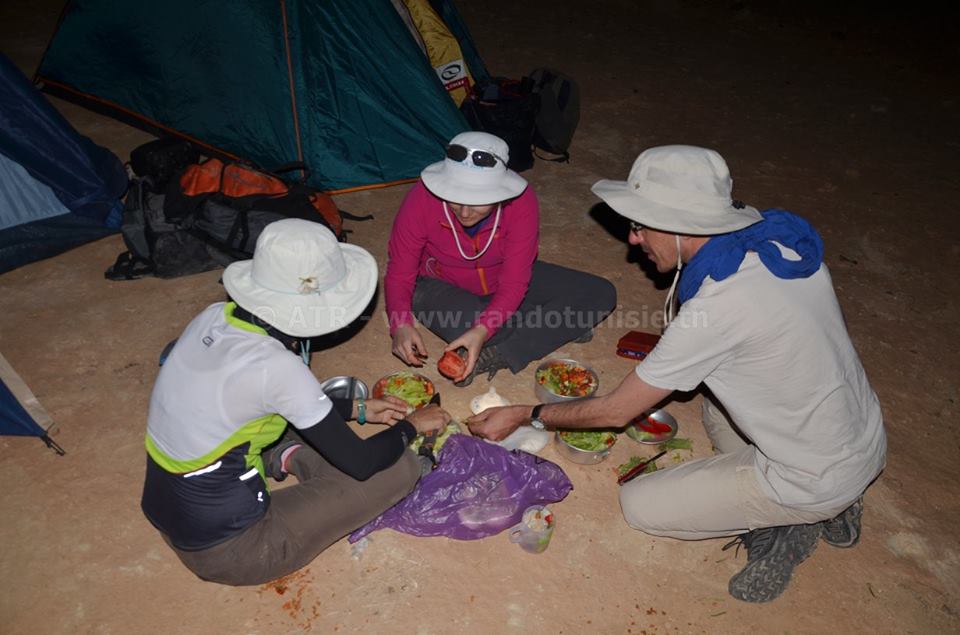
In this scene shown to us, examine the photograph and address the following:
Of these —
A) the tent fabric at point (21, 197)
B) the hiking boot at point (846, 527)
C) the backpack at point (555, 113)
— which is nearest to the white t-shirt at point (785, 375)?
the hiking boot at point (846, 527)

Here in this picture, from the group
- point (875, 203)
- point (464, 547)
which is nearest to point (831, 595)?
point (464, 547)

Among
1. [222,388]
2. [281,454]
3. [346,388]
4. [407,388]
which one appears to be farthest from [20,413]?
[407,388]

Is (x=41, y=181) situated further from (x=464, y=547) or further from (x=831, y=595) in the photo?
(x=831, y=595)

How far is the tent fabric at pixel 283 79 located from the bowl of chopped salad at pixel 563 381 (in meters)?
2.69

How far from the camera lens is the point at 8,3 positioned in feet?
29.6

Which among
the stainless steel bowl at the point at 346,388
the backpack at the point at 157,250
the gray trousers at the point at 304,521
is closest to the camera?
the gray trousers at the point at 304,521

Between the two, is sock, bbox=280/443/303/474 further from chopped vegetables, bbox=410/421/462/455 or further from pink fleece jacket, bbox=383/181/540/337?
pink fleece jacket, bbox=383/181/540/337

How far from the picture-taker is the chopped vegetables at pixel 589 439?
144 inches

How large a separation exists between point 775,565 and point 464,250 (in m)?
2.38

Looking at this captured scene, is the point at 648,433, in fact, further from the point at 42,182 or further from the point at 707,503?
the point at 42,182

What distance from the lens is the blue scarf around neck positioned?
255cm

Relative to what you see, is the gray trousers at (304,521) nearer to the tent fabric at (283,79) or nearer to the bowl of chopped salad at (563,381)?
the bowl of chopped salad at (563,381)

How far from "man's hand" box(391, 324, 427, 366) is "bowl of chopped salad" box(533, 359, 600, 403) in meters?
0.74

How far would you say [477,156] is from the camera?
3.42 metres
